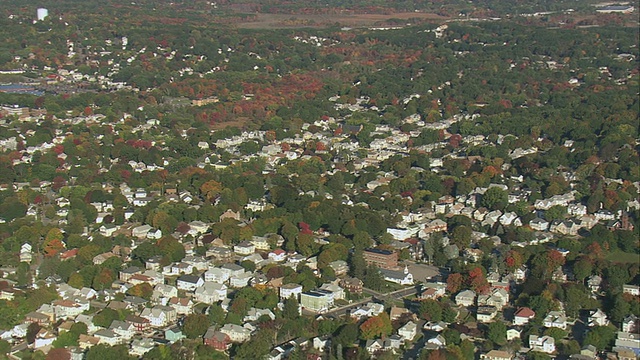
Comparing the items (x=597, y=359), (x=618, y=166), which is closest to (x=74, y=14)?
(x=618, y=166)

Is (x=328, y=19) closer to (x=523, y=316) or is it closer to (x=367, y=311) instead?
(x=367, y=311)

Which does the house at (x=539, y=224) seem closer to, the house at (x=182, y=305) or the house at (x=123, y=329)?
the house at (x=182, y=305)

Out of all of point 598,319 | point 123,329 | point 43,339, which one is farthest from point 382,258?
point 43,339

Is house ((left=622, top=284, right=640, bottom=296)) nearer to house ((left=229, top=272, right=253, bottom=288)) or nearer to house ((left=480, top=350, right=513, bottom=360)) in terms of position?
house ((left=480, top=350, right=513, bottom=360))

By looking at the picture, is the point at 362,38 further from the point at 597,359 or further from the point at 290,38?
the point at 597,359

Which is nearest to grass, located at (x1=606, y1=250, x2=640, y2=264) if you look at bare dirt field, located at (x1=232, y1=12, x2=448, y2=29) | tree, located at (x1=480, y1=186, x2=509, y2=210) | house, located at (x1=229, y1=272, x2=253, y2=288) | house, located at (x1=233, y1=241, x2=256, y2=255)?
tree, located at (x1=480, y1=186, x2=509, y2=210)

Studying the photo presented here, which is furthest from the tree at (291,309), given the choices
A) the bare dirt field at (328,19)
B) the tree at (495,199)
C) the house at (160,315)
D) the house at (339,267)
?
the bare dirt field at (328,19)
